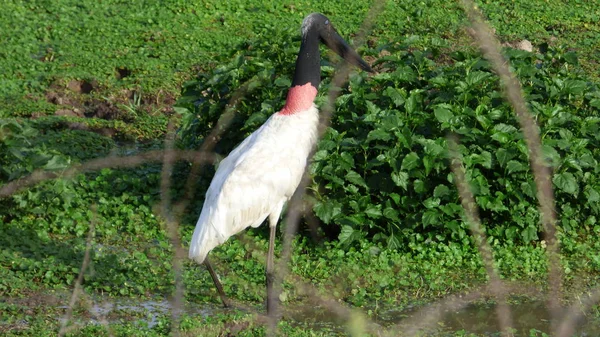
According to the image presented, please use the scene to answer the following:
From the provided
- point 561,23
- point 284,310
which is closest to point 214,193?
point 284,310

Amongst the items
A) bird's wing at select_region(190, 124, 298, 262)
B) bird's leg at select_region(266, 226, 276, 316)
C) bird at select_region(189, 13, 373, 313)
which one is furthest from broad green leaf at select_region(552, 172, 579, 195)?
bird's leg at select_region(266, 226, 276, 316)

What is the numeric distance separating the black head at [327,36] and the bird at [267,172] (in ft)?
0.04

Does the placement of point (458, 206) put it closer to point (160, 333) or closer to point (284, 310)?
point (284, 310)

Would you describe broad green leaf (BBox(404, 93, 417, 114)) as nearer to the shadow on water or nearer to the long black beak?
the long black beak

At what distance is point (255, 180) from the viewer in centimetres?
503

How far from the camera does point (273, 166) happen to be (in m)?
5.05

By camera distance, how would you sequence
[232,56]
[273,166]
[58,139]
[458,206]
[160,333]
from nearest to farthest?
[160,333], [273,166], [458,206], [232,56], [58,139]

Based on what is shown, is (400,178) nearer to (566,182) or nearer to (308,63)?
(308,63)

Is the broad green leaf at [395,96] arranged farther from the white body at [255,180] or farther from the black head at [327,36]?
the white body at [255,180]

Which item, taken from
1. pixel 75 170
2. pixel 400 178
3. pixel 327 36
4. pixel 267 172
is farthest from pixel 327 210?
pixel 75 170

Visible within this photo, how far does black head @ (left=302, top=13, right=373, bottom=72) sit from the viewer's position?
5.39m

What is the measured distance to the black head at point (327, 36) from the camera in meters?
5.39

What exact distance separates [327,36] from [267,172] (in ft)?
3.07

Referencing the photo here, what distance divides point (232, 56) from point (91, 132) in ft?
5.17
